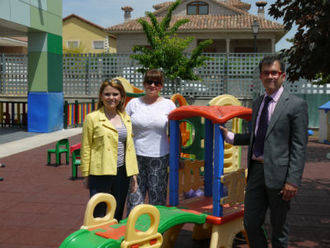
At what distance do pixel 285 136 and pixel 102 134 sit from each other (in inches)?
60.3

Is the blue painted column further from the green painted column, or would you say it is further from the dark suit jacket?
the green painted column

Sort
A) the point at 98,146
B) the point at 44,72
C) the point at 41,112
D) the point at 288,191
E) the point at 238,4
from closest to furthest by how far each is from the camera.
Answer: the point at 288,191, the point at 98,146, the point at 41,112, the point at 44,72, the point at 238,4

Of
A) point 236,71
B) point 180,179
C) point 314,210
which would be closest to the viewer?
point 180,179

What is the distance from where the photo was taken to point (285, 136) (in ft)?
9.71

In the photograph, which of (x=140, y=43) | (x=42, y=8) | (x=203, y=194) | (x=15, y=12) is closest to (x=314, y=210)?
(x=203, y=194)

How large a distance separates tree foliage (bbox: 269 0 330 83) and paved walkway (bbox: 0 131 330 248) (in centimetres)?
186

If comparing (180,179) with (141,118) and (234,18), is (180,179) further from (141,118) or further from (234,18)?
(234,18)

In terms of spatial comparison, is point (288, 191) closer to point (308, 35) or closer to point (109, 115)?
point (109, 115)

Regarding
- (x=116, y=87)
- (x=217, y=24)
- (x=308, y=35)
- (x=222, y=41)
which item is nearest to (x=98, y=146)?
(x=116, y=87)

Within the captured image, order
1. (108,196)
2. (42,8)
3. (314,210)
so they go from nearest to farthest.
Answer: (108,196)
(314,210)
(42,8)

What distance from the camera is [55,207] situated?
5.56 metres

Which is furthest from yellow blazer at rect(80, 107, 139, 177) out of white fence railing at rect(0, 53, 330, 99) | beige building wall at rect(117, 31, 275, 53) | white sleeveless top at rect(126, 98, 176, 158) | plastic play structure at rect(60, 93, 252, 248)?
beige building wall at rect(117, 31, 275, 53)

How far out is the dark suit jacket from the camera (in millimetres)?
2922

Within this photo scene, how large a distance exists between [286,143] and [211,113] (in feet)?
2.83
